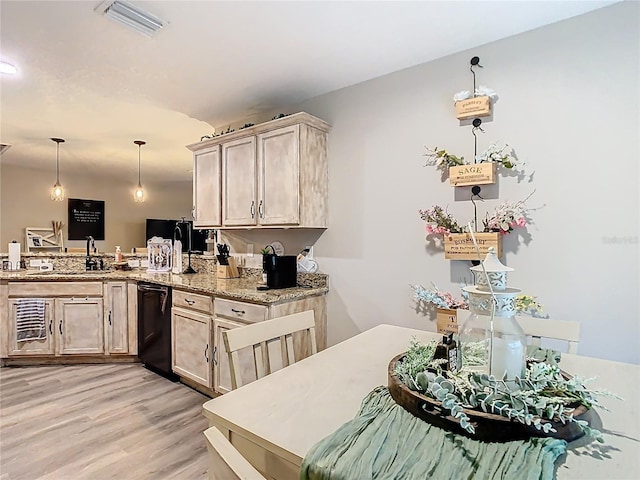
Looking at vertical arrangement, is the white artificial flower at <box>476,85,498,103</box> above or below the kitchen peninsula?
above

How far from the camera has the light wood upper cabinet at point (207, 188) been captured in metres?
3.31

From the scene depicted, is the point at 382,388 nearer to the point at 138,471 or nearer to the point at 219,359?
the point at 138,471

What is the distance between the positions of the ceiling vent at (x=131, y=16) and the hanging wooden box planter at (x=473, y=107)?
1743mm

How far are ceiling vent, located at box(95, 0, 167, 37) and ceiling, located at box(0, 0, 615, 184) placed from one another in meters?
0.04

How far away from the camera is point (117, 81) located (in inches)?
109

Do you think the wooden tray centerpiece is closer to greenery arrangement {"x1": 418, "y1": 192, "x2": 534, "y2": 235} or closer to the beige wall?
greenery arrangement {"x1": 418, "y1": 192, "x2": 534, "y2": 235}

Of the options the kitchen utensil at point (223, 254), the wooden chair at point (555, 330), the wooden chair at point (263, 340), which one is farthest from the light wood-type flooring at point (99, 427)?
the wooden chair at point (555, 330)

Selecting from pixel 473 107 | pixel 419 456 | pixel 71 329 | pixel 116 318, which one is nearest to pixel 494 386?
pixel 419 456

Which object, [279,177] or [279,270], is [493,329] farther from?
[279,177]

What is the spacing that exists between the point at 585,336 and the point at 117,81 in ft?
11.4

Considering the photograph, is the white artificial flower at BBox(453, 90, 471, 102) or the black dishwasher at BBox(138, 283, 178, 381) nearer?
the white artificial flower at BBox(453, 90, 471, 102)

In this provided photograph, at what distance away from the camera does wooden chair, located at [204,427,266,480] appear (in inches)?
22.5

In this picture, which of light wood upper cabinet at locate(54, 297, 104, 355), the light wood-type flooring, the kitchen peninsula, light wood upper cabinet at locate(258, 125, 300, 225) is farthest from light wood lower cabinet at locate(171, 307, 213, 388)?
light wood upper cabinet at locate(54, 297, 104, 355)

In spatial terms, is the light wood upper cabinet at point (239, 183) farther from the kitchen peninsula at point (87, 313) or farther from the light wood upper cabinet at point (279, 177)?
the kitchen peninsula at point (87, 313)
